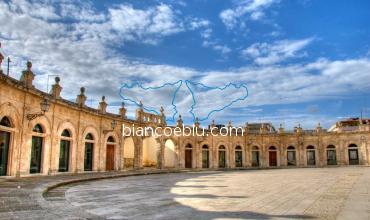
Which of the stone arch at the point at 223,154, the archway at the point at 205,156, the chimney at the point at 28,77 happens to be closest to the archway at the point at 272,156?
the stone arch at the point at 223,154

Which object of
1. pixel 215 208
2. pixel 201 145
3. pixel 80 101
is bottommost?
pixel 215 208

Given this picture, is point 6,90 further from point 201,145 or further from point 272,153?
point 272,153

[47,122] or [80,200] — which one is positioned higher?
[47,122]

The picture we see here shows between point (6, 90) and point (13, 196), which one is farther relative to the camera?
point (6, 90)

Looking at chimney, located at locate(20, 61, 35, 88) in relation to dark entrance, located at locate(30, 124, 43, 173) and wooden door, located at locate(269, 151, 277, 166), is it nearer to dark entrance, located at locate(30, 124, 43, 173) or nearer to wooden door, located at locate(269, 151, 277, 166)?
dark entrance, located at locate(30, 124, 43, 173)

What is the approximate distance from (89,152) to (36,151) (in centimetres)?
617

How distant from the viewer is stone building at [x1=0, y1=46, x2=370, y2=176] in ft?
56.8

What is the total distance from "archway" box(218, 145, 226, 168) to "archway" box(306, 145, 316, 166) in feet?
38.4

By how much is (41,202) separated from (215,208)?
456 centimetres

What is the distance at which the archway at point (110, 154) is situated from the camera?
28.0 meters

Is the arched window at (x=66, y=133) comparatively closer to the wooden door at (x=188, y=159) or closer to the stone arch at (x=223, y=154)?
the wooden door at (x=188, y=159)

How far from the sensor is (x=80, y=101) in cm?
2367

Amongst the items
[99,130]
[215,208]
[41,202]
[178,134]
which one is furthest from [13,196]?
[178,134]

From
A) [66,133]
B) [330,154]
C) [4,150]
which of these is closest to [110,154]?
[66,133]
